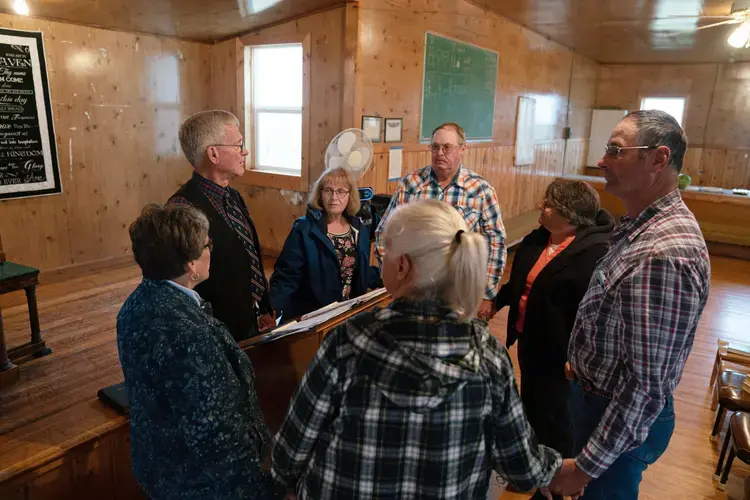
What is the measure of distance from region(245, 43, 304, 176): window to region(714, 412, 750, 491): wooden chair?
399cm

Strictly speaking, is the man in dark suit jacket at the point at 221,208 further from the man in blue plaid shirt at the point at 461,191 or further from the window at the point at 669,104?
the window at the point at 669,104

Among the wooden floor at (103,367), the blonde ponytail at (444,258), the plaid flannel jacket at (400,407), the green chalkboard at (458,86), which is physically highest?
the green chalkboard at (458,86)

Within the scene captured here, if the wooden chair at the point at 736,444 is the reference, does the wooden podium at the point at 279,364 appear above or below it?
above

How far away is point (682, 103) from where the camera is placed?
1003 centimetres

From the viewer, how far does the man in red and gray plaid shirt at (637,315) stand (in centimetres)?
128

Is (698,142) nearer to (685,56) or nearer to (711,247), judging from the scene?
(685,56)

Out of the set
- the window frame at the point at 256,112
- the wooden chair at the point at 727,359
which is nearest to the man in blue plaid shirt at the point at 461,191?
the wooden chair at the point at 727,359

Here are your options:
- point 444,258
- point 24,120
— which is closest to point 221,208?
point 444,258

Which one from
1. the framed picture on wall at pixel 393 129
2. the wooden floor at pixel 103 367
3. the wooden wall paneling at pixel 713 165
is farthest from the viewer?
the wooden wall paneling at pixel 713 165

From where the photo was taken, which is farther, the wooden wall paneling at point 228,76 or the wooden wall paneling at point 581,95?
the wooden wall paneling at point 581,95

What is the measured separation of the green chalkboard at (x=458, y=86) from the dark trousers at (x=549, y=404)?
3.46 metres

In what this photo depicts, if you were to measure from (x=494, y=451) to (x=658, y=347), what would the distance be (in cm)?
50

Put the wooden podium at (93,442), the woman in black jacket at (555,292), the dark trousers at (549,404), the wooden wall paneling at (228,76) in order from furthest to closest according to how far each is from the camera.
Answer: the wooden wall paneling at (228,76) < the dark trousers at (549,404) < the woman in black jacket at (555,292) < the wooden podium at (93,442)

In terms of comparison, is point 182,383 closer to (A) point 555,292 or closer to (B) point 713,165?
(A) point 555,292
